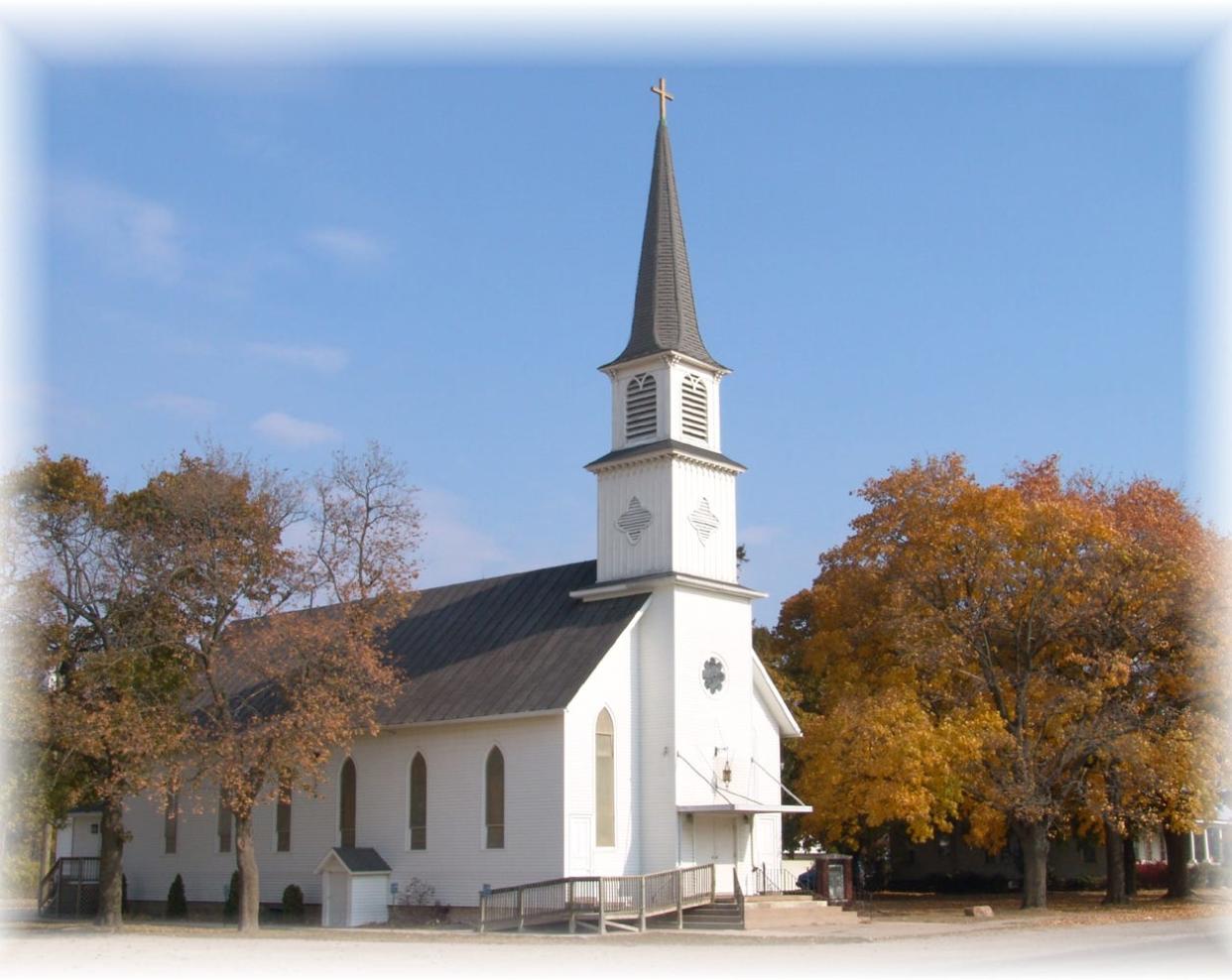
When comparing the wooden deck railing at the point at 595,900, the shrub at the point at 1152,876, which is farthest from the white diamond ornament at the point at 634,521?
the shrub at the point at 1152,876

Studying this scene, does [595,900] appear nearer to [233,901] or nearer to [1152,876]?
[233,901]

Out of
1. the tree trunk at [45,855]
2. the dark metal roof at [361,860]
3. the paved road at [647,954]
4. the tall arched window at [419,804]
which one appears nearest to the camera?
the paved road at [647,954]

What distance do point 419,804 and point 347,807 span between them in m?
3.17

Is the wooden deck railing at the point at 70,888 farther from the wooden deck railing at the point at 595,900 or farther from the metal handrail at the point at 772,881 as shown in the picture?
the metal handrail at the point at 772,881

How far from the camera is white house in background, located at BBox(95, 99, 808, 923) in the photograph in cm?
3606

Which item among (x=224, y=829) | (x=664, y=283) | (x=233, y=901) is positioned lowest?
(x=233, y=901)

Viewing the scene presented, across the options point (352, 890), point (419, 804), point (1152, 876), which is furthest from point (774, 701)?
point (1152, 876)

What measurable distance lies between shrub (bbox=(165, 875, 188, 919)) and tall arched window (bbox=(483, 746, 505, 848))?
12.6 m

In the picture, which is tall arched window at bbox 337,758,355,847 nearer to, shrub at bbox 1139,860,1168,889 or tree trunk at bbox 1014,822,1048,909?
tree trunk at bbox 1014,822,1048,909

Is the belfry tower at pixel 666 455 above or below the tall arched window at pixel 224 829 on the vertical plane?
above

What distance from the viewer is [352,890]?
3766cm

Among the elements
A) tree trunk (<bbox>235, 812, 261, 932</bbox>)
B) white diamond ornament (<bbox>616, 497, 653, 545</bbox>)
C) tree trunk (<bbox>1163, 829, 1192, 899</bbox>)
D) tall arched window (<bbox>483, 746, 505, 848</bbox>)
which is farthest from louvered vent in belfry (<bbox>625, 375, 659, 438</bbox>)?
tree trunk (<bbox>1163, 829, 1192, 899</bbox>)

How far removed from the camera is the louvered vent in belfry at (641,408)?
3994 cm

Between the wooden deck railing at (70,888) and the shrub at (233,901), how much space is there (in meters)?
6.18
